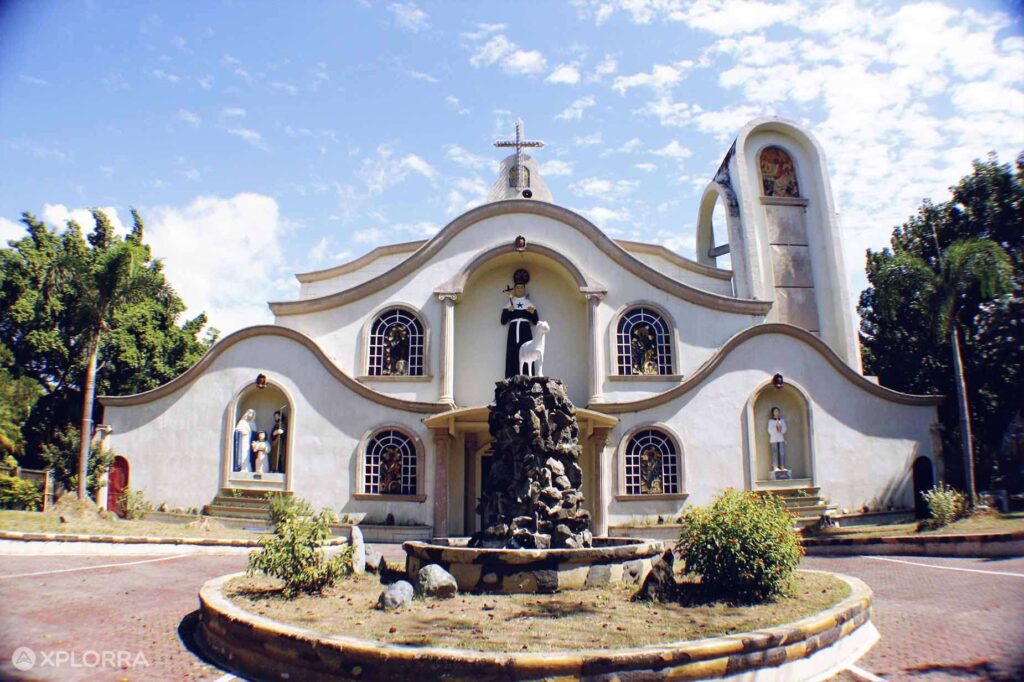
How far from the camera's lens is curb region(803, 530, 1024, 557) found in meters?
12.5

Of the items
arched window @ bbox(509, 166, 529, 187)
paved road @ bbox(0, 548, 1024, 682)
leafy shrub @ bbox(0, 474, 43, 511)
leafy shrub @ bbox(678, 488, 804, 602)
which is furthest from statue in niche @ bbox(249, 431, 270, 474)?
arched window @ bbox(509, 166, 529, 187)

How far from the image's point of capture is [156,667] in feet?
22.1

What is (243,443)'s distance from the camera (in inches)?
774

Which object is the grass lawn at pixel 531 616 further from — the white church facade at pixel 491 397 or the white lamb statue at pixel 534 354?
the white church facade at pixel 491 397

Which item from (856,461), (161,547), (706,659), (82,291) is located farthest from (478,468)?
(706,659)

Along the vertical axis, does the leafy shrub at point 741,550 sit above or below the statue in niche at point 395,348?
below

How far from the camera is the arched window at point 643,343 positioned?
20594mm

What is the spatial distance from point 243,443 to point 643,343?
11.3m

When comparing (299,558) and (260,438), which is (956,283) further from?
(260,438)

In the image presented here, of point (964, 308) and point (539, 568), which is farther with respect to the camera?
point (964, 308)

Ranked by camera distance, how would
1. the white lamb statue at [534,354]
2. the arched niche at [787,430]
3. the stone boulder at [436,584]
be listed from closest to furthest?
1. the stone boulder at [436,584]
2. the white lamb statue at [534,354]
3. the arched niche at [787,430]

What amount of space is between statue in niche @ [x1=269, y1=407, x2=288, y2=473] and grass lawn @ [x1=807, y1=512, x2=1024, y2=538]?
1360cm

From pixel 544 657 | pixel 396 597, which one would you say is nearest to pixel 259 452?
pixel 396 597

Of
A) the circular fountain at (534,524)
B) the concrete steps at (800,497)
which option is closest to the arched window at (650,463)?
the concrete steps at (800,497)
